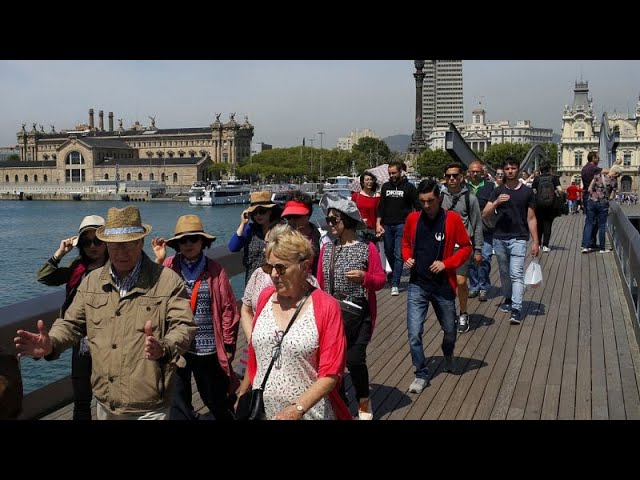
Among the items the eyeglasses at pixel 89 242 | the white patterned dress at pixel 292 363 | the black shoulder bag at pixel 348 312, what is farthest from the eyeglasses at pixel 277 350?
the eyeglasses at pixel 89 242

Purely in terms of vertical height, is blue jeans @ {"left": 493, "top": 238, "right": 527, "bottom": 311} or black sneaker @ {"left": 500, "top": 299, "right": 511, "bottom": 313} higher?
blue jeans @ {"left": 493, "top": 238, "right": 527, "bottom": 311}

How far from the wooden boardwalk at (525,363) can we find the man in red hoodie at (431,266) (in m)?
0.32

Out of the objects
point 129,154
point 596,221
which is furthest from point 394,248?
point 129,154

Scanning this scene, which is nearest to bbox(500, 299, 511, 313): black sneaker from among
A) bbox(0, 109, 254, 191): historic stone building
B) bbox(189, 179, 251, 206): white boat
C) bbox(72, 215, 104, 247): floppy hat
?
bbox(72, 215, 104, 247): floppy hat

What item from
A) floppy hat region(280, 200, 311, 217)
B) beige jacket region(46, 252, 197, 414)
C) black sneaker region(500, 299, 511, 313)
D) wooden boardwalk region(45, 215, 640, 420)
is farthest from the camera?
black sneaker region(500, 299, 511, 313)

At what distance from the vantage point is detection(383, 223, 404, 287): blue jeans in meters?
8.13

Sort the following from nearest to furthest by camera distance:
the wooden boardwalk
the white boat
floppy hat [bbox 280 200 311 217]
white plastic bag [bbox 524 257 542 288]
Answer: floppy hat [bbox 280 200 311 217] → the wooden boardwalk → white plastic bag [bbox 524 257 542 288] → the white boat

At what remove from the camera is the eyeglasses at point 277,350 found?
2668 millimetres

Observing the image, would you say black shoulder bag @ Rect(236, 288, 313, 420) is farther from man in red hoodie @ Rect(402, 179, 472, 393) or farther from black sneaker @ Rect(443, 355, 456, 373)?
black sneaker @ Rect(443, 355, 456, 373)

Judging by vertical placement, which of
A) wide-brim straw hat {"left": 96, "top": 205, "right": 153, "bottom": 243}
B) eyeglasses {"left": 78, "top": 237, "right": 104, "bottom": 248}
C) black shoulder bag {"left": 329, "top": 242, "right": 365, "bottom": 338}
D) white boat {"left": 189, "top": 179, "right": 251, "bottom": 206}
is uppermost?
wide-brim straw hat {"left": 96, "top": 205, "right": 153, "bottom": 243}

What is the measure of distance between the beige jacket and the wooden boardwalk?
5.41ft

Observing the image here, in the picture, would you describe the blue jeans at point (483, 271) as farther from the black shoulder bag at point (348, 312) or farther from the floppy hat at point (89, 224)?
the floppy hat at point (89, 224)
